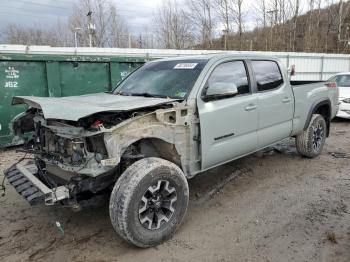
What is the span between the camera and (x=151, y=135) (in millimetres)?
3430

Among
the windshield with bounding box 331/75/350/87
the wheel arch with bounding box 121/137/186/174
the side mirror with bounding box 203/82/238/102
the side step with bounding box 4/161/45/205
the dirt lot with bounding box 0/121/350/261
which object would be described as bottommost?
the dirt lot with bounding box 0/121/350/261

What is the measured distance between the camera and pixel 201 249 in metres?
3.35

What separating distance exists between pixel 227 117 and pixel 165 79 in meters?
0.90

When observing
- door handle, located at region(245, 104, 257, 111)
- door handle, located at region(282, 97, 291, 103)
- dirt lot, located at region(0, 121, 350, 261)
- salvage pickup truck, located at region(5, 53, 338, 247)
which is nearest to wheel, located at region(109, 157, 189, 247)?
salvage pickup truck, located at region(5, 53, 338, 247)

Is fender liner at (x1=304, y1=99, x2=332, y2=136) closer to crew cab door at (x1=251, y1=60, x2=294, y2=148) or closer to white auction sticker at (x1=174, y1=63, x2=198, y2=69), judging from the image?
crew cab door at (x1=251, y1=60, x2=294, y2=148)

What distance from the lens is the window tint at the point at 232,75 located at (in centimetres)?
420

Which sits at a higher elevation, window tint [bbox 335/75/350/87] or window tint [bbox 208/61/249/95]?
window tint [bbox 208/61/249/95]

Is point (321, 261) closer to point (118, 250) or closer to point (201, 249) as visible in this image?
point (201, 249)

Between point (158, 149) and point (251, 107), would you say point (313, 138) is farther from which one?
point (158, 149)

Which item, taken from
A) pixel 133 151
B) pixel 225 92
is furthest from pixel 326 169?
pixel 133 151

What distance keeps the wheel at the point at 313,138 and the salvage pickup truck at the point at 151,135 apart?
3.55ft

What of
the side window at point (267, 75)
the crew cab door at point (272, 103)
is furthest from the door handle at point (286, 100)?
the side window at point (267, 75)

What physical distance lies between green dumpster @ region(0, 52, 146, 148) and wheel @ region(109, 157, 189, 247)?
4.58 meters

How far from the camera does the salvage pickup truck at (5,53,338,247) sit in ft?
10.3
